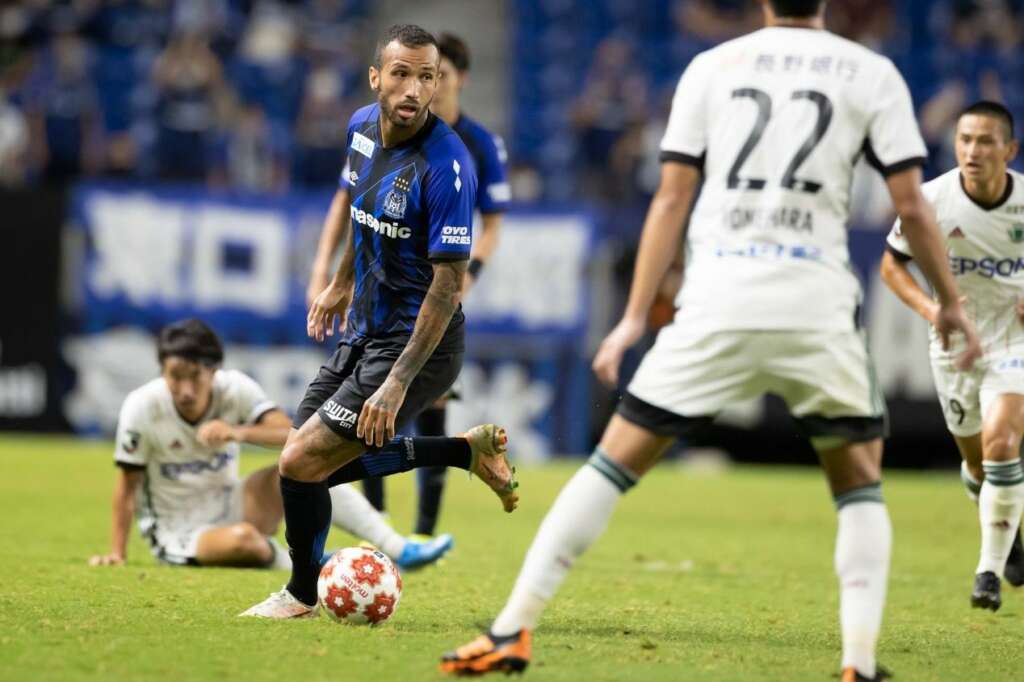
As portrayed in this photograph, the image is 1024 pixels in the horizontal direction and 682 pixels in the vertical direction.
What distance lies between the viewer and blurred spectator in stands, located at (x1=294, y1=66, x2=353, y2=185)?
19453mm

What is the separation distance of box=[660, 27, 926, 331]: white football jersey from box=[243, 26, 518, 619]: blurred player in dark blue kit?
4.32ft

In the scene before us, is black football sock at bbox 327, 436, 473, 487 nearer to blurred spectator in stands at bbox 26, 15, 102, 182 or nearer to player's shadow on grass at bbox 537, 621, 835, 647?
player's shadow on grass at bbox 537, 621, 835, 647

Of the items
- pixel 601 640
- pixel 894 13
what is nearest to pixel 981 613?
pixel 601 640

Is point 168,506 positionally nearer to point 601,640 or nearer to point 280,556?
point 280,556

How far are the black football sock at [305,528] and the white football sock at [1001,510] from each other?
3.55m

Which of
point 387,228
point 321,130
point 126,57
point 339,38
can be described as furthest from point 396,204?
point 339,38

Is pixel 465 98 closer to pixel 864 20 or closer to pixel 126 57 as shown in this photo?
pixel 126 57

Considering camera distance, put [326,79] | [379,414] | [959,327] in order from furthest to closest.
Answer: [326,79]
[379,414]
[959,327]

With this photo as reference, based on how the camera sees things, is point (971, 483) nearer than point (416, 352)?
No

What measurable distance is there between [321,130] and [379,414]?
558 inches

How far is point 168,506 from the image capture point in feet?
29.5

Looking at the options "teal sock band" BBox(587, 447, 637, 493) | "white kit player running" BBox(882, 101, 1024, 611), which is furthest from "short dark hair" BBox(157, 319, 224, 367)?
"teal sock band" BBox(587, 447, 637, 493)

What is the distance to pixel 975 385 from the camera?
8508 millimetres

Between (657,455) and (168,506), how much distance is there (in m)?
4.40
